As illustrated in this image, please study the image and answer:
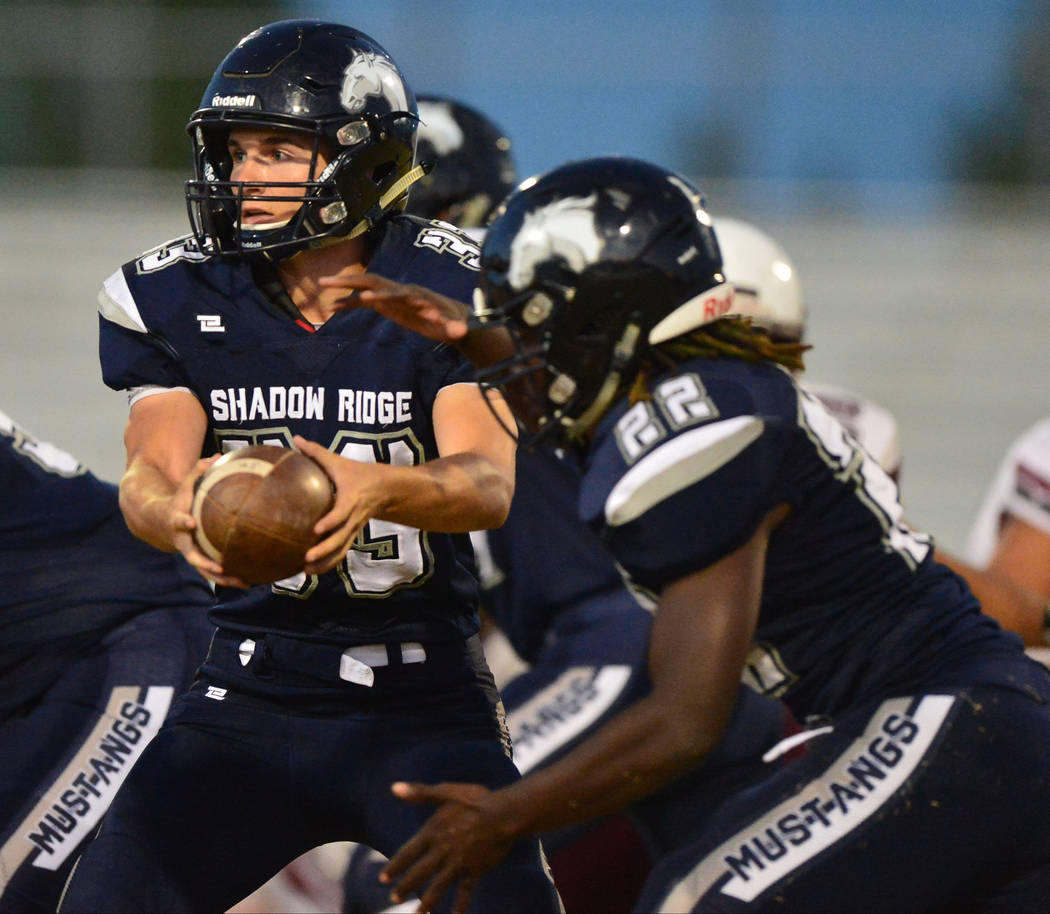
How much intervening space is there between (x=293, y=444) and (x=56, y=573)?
1174 millimetres

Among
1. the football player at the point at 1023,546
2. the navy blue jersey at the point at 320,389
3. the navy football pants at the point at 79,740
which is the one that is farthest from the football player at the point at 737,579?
the football player at the point at 1023,546

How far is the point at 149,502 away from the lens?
272cm

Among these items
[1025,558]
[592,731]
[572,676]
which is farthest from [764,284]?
[592,731]

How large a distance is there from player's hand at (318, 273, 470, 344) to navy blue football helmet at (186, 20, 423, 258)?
0.73 feet

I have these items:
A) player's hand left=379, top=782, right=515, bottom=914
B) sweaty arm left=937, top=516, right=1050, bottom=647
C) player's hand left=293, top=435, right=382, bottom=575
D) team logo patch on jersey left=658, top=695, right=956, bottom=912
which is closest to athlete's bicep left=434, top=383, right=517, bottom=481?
player's hand left=293, top=435, right=382, bottom=575

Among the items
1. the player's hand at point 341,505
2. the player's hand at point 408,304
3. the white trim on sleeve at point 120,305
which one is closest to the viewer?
the player's hand at point 341,505

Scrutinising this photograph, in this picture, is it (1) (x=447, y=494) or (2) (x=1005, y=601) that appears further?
(2) (x=1005, y=601)

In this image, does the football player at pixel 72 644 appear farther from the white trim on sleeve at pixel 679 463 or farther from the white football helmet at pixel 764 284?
the white football helmet at pixel 764 284

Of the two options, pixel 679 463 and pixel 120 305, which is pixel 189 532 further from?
pixel 679 463

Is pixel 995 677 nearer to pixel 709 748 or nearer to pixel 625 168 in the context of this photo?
pixel 709 748

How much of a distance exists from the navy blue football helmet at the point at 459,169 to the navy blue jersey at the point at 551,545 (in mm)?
1059

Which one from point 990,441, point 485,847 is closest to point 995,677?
point 485,847

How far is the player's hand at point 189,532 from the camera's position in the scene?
2.56 metres

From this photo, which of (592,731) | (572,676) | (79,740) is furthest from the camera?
(572,676)
